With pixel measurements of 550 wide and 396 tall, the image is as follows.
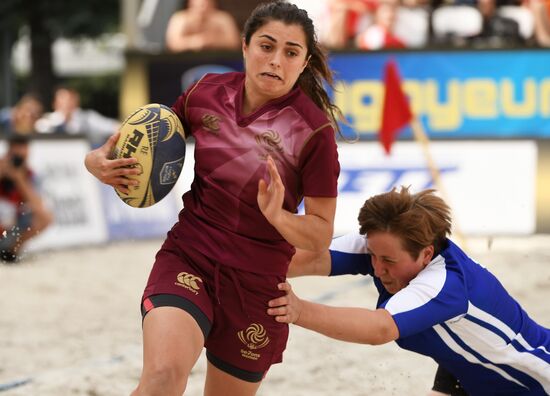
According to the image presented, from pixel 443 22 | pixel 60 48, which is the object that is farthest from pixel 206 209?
pixel 60 48

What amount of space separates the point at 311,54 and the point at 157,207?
7.73 meters

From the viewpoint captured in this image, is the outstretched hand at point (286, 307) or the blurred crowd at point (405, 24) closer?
the outstretched hand at point (286, 307)

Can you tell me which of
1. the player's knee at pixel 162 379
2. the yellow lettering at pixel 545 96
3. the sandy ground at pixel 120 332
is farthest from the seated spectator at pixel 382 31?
the player's knee at pixel 162 379

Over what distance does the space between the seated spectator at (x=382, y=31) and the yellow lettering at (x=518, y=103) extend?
4.43 feet

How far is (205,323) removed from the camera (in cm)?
316

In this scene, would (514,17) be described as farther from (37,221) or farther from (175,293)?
(175,293)

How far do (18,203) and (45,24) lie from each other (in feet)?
51.3

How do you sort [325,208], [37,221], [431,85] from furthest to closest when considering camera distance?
[431,85] < [37,221] < [325,208]

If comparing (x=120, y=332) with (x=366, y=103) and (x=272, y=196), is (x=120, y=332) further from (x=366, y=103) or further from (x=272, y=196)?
(x=366, y=103)

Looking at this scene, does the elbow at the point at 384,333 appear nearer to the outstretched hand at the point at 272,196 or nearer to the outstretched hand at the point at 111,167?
the outstretched hand at the point at 272,196

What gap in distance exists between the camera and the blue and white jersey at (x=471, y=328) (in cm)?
303

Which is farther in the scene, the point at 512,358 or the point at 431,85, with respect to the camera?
the point at 431,85

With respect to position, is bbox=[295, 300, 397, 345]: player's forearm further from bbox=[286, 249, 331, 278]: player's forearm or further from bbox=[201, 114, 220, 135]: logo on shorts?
bbox=[201, 114, 220, 135]: logo on shorts

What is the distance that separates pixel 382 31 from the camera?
11.2 meters
